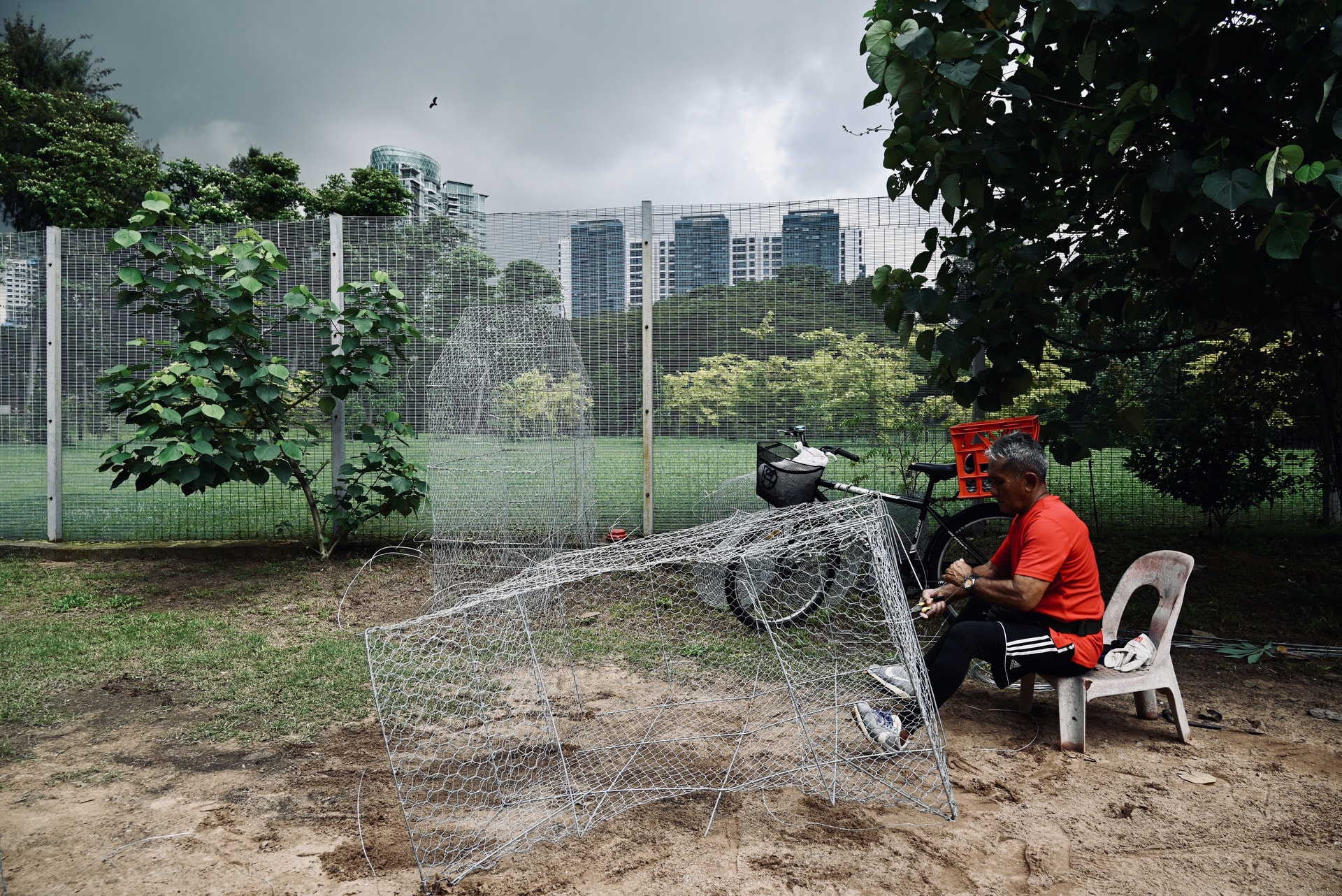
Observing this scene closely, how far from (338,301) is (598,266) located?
223 cm

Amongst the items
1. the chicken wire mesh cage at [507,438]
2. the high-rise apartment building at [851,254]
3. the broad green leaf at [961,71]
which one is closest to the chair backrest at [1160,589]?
the broad green leaf at [961,71]

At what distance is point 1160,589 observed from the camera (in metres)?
3.53

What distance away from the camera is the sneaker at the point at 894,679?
10.8ft

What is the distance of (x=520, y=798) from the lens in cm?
288

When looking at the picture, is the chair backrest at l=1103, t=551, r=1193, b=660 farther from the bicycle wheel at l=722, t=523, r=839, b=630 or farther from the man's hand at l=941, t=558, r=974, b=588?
the bicycle wheel at l=722, t=523, r=839, b=630

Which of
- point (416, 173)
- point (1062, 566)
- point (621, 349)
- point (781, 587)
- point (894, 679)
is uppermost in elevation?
point (416, 173)

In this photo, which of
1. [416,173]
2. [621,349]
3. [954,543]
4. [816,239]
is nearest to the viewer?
[954,543]

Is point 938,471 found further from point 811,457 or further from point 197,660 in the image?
point 197,660

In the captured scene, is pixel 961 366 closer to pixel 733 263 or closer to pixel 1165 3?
pixel 1165 3

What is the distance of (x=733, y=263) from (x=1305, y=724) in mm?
4783

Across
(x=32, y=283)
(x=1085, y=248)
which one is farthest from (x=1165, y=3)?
(x=32, y=283)

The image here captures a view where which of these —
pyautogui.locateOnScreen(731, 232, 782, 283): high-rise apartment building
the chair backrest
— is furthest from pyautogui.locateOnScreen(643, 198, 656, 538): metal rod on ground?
the chair backrest

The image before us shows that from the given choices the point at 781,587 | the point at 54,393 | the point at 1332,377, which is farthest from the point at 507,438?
the point at 1332,377

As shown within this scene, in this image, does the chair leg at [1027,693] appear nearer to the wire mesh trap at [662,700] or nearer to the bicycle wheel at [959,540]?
the wire mesh trap at [662,700]
